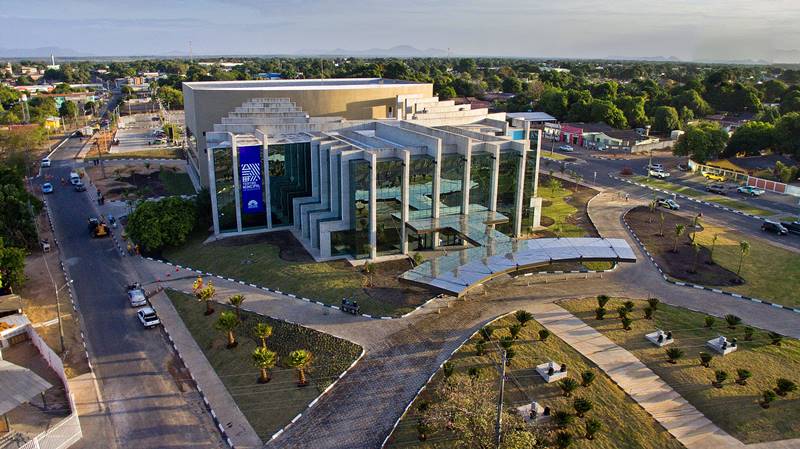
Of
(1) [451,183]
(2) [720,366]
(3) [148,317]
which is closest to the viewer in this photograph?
(2) [720,366]

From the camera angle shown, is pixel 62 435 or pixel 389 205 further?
pixel 389 205

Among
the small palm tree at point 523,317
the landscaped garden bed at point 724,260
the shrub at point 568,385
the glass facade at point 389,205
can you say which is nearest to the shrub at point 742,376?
the shrub at point 568,385

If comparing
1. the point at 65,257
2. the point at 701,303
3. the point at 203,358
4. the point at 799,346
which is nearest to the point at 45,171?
the point at 65,257

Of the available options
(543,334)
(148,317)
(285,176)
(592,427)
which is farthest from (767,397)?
(285,176)

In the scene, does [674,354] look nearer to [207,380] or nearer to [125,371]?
[207,380]

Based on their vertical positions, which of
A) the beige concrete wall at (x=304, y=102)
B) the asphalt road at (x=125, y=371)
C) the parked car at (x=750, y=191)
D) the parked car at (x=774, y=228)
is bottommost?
the asphalt road at (x=125, y=371)

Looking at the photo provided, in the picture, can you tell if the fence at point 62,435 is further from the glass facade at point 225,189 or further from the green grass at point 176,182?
the green grass at point 176,182
